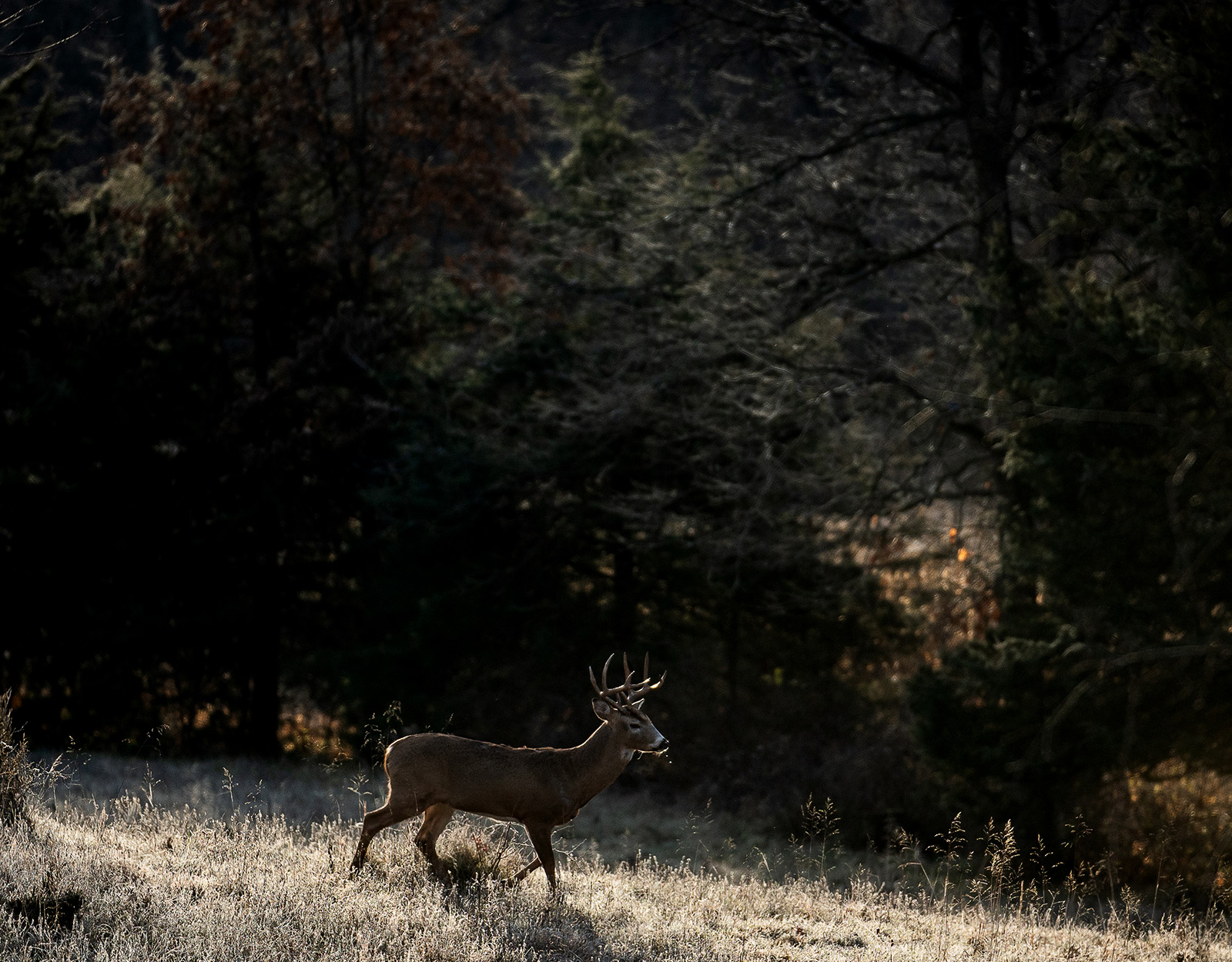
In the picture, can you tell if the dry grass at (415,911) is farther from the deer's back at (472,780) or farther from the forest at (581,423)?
the forest at (581,423)

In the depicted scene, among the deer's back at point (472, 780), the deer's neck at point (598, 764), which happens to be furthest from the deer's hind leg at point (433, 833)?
the deer's neck at point (598, 764)

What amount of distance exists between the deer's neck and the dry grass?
0.63 m

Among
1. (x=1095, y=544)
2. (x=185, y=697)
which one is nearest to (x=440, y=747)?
(x=1095, y=544)

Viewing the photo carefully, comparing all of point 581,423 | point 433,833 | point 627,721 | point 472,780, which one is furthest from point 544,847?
point 581,423

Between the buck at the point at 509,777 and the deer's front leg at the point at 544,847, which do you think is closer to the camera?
the buck at the point at 509,777

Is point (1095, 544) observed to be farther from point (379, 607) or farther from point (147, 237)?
point (147, 237)

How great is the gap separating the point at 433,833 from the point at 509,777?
2.18 feet

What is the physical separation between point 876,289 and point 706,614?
4.87 m

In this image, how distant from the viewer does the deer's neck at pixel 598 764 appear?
22.4ft

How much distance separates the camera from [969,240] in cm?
1536

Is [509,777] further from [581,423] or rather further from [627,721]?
[581,423]

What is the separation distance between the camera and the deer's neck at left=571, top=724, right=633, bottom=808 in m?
6.82

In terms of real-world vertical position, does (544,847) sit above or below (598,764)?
below

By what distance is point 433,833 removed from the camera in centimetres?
687
